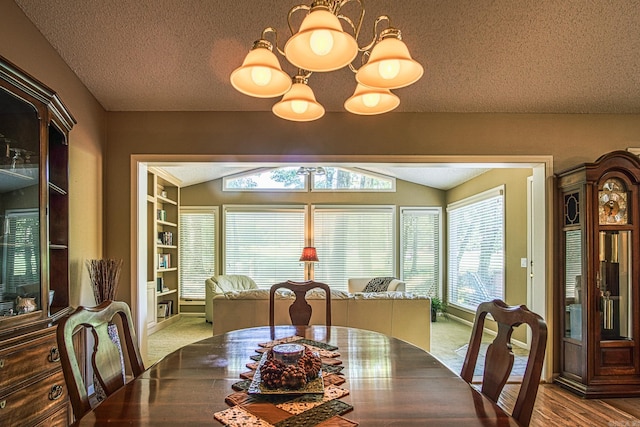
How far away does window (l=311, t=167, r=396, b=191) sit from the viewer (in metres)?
8.01

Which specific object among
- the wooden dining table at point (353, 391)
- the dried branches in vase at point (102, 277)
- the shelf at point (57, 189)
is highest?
the shelf at point (57, 189)

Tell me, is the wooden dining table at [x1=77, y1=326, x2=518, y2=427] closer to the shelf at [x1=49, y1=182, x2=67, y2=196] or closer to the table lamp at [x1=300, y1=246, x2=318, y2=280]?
the shelf at [x1=49, y1=182, x2=67, y2=196]

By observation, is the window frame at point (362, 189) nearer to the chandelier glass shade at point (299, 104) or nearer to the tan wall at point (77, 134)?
the tan wall at point (77, 134)

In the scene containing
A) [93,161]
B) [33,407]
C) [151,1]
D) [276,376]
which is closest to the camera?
[276,376]

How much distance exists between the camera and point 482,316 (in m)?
1.78

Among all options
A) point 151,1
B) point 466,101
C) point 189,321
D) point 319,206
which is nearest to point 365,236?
point 319,206

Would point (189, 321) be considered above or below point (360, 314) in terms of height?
below

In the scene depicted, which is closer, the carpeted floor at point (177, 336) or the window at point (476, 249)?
the carpeted floor at point (177, 336)

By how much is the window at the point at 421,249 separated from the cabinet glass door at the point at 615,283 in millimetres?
4426

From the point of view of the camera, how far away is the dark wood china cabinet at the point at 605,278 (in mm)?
3521

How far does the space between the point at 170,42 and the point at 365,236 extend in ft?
18.6

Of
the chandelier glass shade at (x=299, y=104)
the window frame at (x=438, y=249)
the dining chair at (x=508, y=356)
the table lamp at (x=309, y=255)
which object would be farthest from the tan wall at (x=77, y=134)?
the window frame at (x=438, y=249)

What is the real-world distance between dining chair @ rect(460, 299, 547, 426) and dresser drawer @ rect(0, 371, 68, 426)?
1.95 metres

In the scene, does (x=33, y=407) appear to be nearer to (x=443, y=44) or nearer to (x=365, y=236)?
(x=443, y=44)
